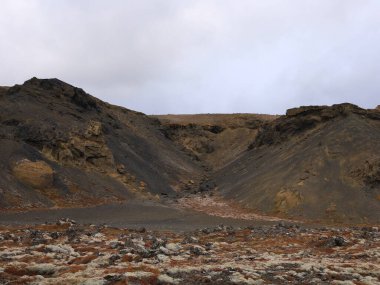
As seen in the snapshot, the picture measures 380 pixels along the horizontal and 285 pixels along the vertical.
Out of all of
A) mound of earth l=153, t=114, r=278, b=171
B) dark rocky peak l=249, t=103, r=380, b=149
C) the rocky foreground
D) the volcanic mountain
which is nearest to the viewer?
the rocky foreground

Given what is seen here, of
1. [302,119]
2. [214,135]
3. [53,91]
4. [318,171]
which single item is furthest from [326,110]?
[53,91]

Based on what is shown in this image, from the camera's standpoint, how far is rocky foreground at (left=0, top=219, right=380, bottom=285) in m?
11.2

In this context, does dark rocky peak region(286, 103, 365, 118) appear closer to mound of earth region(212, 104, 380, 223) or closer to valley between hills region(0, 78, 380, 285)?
mound of earth region(212, 104, 380, 223)

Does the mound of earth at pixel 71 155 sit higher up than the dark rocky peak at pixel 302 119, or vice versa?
the dark rocky peak at pixel 302 119

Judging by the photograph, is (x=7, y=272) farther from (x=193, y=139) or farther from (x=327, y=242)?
(x=193, y=139)

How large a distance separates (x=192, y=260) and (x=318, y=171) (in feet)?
97.4

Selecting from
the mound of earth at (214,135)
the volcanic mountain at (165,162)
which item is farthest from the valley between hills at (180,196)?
the mound of earth at (214,135)

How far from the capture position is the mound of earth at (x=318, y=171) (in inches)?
1436

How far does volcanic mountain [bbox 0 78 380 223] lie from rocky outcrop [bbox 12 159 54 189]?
84 millimetres

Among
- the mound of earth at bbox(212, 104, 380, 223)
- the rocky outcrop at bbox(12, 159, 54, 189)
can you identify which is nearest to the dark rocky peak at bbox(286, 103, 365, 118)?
the mound of earth at bbox(212, 104, 380, 223)

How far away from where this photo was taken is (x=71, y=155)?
47938 mm

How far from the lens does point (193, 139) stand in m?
84.3

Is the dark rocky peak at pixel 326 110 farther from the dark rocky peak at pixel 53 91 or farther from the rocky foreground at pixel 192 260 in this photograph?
the rocky foreground at pixel 192 260

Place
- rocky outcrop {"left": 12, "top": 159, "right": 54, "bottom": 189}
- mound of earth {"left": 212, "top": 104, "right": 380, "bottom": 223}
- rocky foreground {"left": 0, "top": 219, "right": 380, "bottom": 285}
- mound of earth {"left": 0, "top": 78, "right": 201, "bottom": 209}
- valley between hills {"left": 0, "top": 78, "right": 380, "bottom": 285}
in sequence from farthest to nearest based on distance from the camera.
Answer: mound of earth {"left": 0, "top": 78, "right": 201, "bottom": 209} → rocky outcrop {"left": 12, "top": 159, "right": 54, "bottom": 189} → mound of earth {"left": 212, "top": 104, "right": 380, "bottom": 223} → valley between hills {"left": 0, "top": 78, "right": 380, "bottom": 285} → rocky foreground {"left": 0, "top": 219, "right": 380, "bottom": 285}
